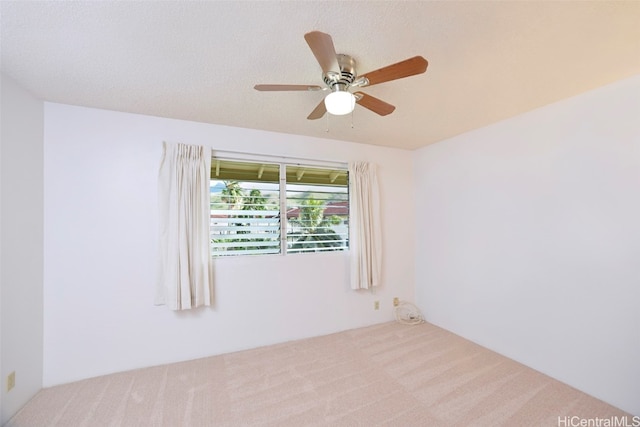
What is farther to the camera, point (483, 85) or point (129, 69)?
point (483, 85)

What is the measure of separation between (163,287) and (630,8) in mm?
3652

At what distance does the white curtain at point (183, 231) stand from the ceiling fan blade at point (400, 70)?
1.90 m

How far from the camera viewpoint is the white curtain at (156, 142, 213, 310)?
7.87 feet

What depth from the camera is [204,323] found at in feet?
8.50

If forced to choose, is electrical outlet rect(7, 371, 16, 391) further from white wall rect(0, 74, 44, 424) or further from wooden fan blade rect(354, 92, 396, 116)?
wooden fan blade rect(354, 92, 396, 116)

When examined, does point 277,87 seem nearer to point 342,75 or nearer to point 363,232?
point 342,75

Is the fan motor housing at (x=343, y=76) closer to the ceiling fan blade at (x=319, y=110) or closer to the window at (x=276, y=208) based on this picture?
the ceiling fan blade at (x=319, y=110)

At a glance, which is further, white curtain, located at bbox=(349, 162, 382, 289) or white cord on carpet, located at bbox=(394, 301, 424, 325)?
white cord on carpet, located at bbox=(394, 301, 424, 325)

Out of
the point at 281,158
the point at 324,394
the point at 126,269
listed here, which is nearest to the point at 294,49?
the point at 281,158

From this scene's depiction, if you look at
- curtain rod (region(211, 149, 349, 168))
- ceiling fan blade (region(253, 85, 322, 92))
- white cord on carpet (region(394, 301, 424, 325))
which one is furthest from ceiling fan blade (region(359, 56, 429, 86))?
white cord on carpet (region(394, 301, 424, 325))

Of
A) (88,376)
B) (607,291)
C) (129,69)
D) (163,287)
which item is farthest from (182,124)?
(607,291)

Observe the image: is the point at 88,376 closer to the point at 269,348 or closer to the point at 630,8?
the point at 269,348

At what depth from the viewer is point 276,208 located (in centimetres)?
299
